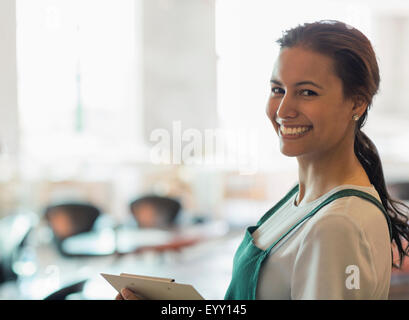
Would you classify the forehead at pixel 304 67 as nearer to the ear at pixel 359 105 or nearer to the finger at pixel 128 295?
the ear at pixel 359 105

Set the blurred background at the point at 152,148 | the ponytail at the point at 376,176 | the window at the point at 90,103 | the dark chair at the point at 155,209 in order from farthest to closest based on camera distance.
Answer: the dark chair at the point at 155,209 < the window at the point at 90,103 < the blurred background at the point at 152,148 < the ponytail at the point at 376,176

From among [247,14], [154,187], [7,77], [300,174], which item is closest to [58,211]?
[154,187]

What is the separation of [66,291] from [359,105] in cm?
132

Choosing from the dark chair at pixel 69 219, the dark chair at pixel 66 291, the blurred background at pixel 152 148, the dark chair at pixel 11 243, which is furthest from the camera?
the dark chair at pixel 69 219

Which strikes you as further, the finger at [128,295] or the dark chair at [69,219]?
the dark chair at [69,219]

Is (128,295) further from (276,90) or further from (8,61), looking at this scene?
(8,61)

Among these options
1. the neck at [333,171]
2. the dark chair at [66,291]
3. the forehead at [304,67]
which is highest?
the forehead at [304,67]

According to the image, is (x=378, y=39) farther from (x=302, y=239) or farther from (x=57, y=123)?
(x=302, y=239)

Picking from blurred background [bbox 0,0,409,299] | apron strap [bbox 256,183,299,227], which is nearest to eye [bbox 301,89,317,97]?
apron strap [bbox 256,183,299,227]

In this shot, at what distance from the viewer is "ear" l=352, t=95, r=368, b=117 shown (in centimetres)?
92

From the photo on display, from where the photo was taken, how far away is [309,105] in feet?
2.96

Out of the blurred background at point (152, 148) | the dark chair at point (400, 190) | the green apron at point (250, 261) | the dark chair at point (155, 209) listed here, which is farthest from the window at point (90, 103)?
the dark chair at point (400, 190)

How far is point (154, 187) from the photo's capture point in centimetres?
552

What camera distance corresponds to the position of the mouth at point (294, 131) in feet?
3.01
